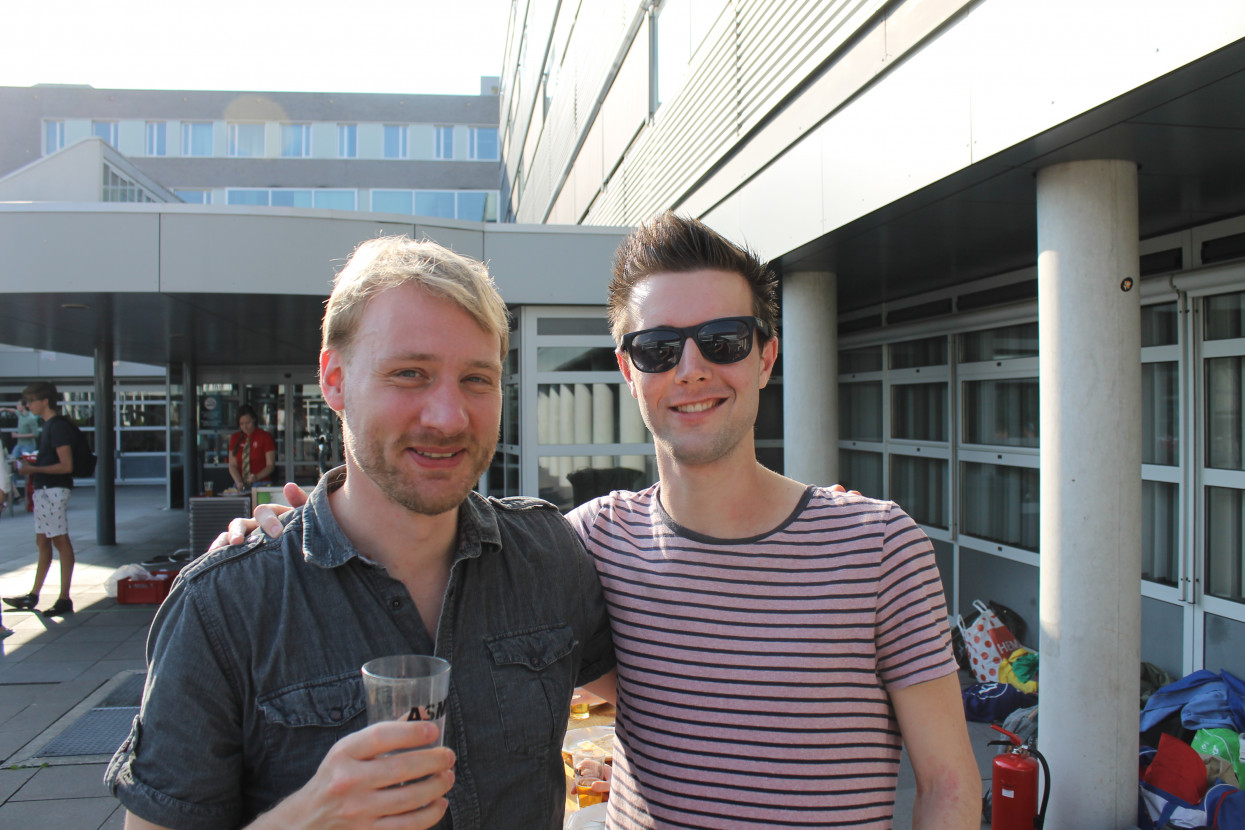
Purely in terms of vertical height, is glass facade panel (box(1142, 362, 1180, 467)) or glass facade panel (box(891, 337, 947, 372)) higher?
glass facade panel (box(891, 337, 947, 372))

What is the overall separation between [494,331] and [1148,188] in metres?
3.86

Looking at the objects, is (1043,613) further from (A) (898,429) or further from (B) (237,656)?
(A) (898,429)

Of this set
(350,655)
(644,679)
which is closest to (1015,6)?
(644,679)

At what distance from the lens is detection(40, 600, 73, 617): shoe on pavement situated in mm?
7859

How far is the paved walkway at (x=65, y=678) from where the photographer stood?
412 centimetres

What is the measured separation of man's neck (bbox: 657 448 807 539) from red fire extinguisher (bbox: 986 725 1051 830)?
103 inches

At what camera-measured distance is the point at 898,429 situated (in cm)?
793

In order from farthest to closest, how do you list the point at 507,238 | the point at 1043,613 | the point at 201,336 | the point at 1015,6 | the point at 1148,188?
the point at 201,336
the point at 507,238
the point at 1148,188
the point at 1043,613
the point at 1015,6

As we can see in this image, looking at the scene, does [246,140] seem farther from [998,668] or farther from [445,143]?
[998,668]

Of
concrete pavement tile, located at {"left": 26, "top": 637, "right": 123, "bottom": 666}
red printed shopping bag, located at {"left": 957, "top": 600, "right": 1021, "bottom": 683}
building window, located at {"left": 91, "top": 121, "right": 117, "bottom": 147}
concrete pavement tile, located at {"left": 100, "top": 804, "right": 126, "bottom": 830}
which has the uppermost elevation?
building window, located at {"left": 91, "top": 121, "right": 117, "bottom": 147}

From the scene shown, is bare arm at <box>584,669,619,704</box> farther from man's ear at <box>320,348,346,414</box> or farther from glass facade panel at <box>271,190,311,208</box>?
glass facade panel at <box>271,190,311,208</box>

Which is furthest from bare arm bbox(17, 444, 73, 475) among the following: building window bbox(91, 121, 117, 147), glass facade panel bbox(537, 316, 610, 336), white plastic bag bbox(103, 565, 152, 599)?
building window bbox(91, 121, 117, 147)

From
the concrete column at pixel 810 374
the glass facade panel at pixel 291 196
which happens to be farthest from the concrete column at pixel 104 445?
the glass facade panel at pixel 291 196

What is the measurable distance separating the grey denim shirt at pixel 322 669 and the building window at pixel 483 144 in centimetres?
3531
